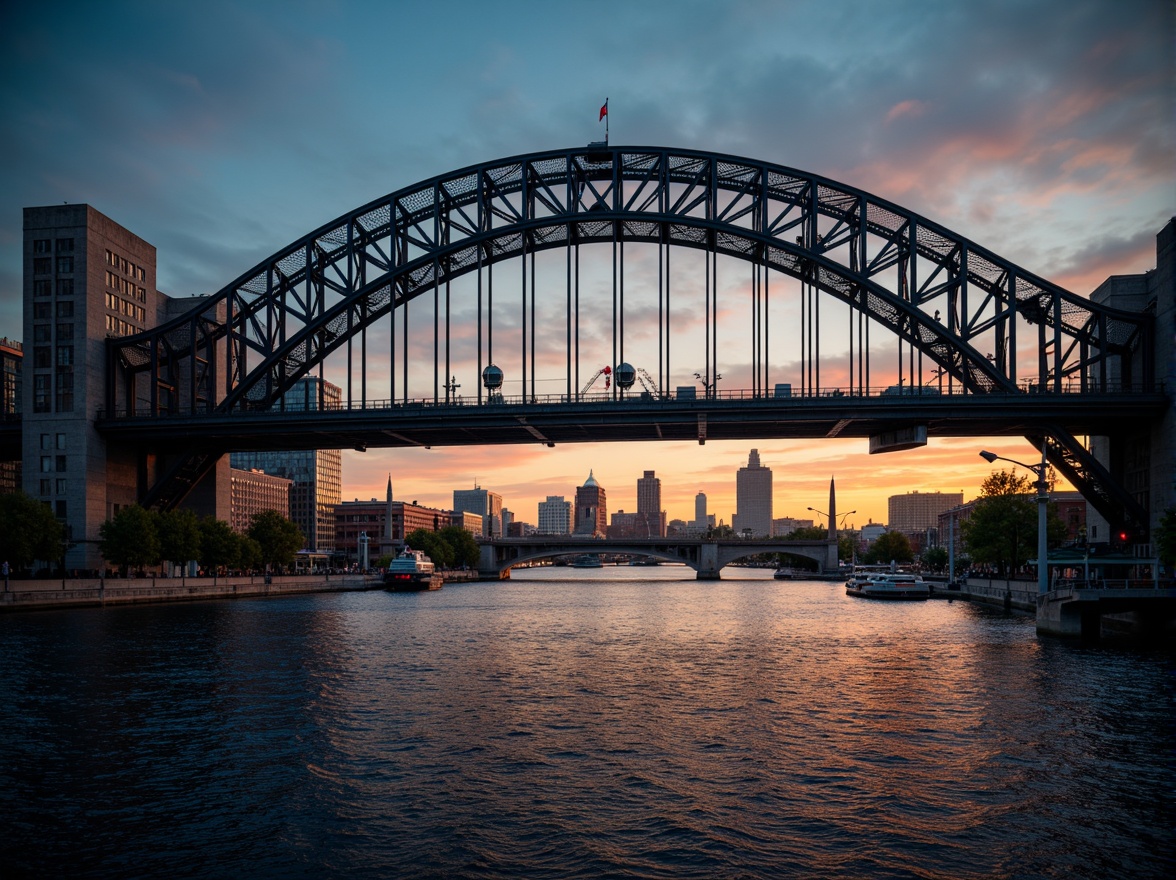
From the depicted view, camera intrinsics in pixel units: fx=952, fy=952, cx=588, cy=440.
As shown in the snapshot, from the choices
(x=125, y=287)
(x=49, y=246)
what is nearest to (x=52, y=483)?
(x=125, y=287)

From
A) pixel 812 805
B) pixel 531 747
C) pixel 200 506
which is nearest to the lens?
pixel 812 805

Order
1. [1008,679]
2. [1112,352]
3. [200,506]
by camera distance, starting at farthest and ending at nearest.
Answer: [200,506] → [1112,352] → [1008,679]

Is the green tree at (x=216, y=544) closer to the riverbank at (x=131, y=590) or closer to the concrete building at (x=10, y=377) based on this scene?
the riverbank at (x=131, y=590)

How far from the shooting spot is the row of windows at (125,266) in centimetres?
9944

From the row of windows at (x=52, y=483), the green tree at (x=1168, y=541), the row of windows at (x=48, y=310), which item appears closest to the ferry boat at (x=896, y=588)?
the green tree at (x=1168, y=541)

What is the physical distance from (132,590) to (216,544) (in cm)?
2092

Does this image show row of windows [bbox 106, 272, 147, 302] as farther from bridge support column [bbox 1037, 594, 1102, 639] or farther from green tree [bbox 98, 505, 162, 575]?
bridge support column [bbox 1037, 594, 1102, 639]

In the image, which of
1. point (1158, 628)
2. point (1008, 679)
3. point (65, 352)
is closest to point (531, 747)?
point (1008, 679)

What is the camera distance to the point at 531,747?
2884 cm

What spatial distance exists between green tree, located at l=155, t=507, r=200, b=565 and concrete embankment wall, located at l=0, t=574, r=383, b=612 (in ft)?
8.97

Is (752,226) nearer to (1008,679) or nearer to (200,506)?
(1008,679)

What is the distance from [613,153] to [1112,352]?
4936 cm

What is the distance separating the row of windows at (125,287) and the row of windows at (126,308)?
975mm

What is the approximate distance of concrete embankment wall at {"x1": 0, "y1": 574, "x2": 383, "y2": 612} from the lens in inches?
3024
